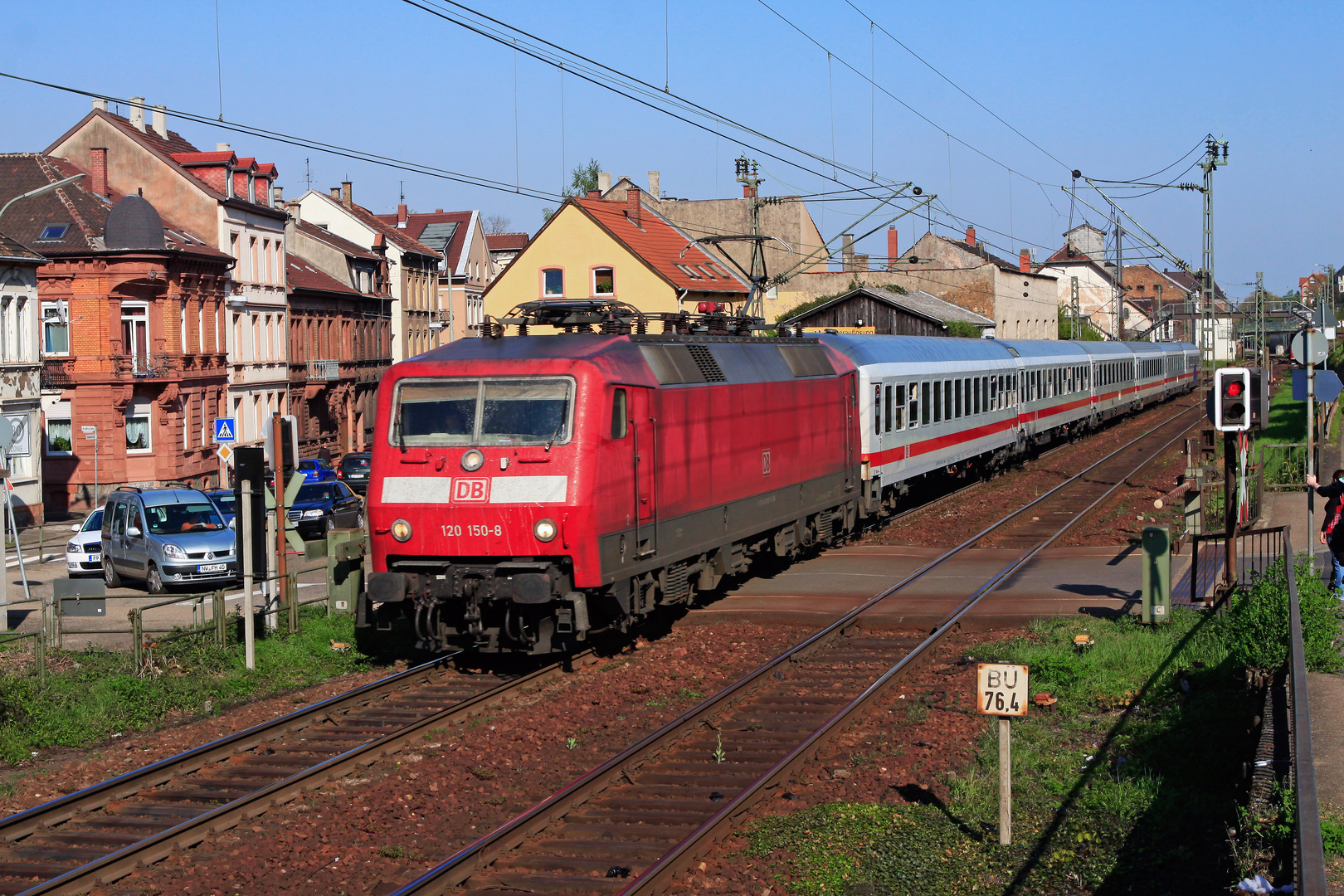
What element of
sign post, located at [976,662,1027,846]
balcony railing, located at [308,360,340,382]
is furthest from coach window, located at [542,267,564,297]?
sign post, located at [976,662,1027,846]

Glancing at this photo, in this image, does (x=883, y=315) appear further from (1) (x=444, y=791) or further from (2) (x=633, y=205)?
(1) (x=444, y=791)

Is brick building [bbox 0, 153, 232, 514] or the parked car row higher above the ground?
brick building [bbox 0, 153, 232, 514]

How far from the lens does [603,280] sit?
57188 mm

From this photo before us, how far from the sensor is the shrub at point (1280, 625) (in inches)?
409

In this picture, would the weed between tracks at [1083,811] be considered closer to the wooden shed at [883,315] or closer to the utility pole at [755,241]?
the utility pole at [755,241]

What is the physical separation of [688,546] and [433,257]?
56760 mm

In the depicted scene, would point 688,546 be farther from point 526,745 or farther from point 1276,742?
point 1276,742

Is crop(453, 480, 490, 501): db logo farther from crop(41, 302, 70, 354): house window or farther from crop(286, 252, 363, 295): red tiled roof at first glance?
crop(286, 252, 363, 295): red tiled roof

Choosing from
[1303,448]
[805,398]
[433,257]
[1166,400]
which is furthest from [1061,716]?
[1166,400]

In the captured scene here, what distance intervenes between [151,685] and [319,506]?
56.5 ft

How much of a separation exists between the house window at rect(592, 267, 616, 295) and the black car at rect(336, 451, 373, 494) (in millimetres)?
19647

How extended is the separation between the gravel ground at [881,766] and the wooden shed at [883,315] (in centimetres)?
4516

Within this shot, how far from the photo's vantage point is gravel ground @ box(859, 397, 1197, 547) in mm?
22422

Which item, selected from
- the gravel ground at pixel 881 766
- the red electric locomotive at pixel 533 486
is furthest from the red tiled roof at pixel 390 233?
the gravel ground at pixel 881 766
